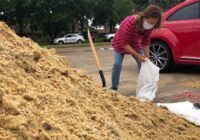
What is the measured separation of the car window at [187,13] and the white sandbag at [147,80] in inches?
120

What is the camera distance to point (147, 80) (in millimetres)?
6301

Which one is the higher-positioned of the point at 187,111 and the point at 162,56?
the point at 162,56

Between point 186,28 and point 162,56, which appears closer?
point 186,28

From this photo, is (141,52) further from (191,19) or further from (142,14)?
(191,19)

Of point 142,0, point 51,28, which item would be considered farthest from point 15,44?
point 142,0

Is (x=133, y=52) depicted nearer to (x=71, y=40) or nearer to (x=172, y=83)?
(x=172, y=83)

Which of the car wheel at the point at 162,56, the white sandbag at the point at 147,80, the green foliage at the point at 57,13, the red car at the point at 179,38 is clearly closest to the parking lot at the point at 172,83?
the car wheel at the point at 162,56

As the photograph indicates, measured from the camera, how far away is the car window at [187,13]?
8.91 metres

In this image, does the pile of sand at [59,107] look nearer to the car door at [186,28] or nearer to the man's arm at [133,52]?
the man's arm at [133,52]

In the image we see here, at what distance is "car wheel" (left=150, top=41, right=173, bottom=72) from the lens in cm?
918

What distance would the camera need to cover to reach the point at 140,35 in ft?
20.4

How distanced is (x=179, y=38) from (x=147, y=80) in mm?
2957

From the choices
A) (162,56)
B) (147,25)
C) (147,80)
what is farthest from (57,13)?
(147,25)

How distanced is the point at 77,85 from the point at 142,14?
2.19 m
